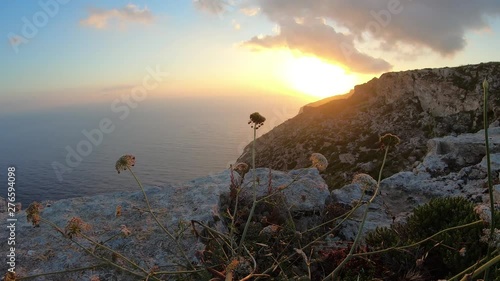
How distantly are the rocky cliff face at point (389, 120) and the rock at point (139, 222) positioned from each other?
2771 centimetres

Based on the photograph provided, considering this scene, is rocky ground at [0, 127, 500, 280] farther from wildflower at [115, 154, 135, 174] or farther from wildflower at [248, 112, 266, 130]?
wildflower at [115, 154, 135, 174]

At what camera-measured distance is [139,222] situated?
642 centimetres

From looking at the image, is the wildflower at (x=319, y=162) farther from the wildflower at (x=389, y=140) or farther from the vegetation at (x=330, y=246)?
the wildflower at (x=389, y=140)

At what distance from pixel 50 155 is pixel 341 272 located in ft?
710

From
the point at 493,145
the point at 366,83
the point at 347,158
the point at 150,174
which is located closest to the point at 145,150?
the point at 150,174

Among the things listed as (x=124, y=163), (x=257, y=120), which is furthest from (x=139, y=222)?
(x=257, y=120)

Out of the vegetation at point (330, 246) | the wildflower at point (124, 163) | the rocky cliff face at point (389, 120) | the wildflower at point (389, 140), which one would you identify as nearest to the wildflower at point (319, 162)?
the vegetation at point (330, 246)

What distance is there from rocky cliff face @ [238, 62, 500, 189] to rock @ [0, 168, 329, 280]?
27706 millimetres

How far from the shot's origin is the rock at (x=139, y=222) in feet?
17.2

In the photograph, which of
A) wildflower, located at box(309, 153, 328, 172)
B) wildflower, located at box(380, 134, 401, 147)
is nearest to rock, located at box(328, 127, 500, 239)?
wildflower, located at box(309, 153, 328, 172)

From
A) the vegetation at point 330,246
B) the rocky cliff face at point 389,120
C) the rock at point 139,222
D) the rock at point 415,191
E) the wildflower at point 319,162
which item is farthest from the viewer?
the rocky cliff face at point 389,120

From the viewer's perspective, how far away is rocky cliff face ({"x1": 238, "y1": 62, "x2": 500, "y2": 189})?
132ft

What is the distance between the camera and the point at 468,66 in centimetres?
4519

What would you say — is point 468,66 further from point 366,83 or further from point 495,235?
point 495,235
